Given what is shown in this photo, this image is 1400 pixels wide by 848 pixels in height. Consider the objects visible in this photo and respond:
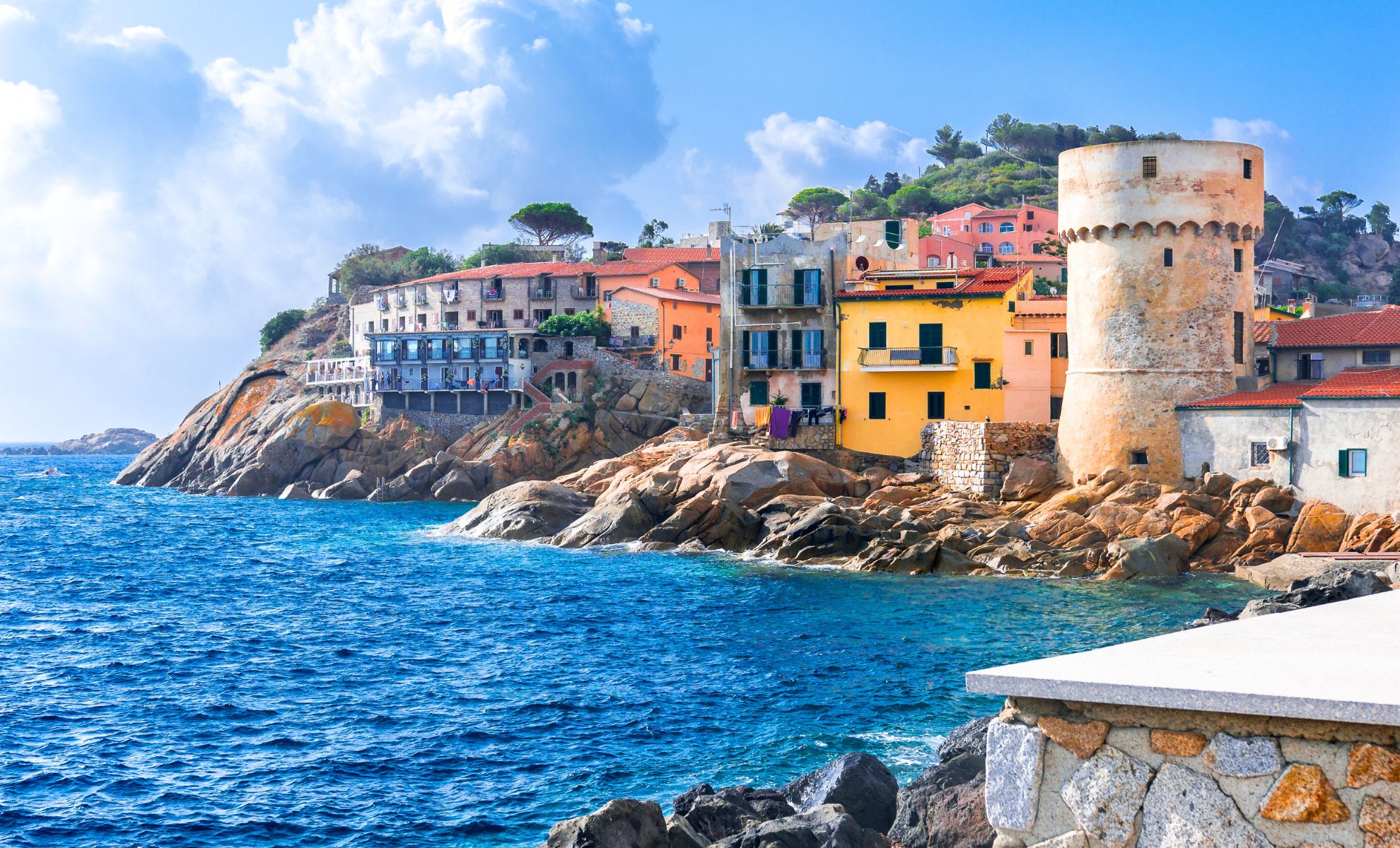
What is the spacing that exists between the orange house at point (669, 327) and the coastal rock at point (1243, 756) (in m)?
67.1

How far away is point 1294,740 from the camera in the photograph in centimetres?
657

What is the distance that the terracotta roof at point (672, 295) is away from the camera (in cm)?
7575

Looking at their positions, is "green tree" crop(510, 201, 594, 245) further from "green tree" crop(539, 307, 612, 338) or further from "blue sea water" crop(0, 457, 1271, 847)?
"blue sea water" crop(0, 457, 1271, 847)

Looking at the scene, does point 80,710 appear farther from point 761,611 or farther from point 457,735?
point 761,611

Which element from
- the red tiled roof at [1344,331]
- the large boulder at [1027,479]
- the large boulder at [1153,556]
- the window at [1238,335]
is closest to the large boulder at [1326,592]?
the large boulder at [1153,556]

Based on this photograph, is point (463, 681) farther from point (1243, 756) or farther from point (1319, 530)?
point (1319, 530)

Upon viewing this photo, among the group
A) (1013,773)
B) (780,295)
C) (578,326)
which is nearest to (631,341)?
(578,326)

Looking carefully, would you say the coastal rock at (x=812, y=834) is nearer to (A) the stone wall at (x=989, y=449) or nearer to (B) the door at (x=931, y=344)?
(A) the stone wall at (x=989, y=449)

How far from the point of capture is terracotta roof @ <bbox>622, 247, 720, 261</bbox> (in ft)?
285

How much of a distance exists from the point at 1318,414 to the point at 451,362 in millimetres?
54599

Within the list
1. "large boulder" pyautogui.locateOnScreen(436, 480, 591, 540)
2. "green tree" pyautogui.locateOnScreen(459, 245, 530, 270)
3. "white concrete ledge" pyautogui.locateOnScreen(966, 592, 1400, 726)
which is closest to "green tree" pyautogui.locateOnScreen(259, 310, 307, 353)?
"green tree" pyautogui.locateOnScreen(459, 245, 530, 270)

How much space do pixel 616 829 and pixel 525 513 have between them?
3853cm

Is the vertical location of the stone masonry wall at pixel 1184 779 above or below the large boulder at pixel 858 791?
above

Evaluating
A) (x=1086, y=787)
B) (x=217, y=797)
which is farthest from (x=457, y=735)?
(x=1086, y=787)
